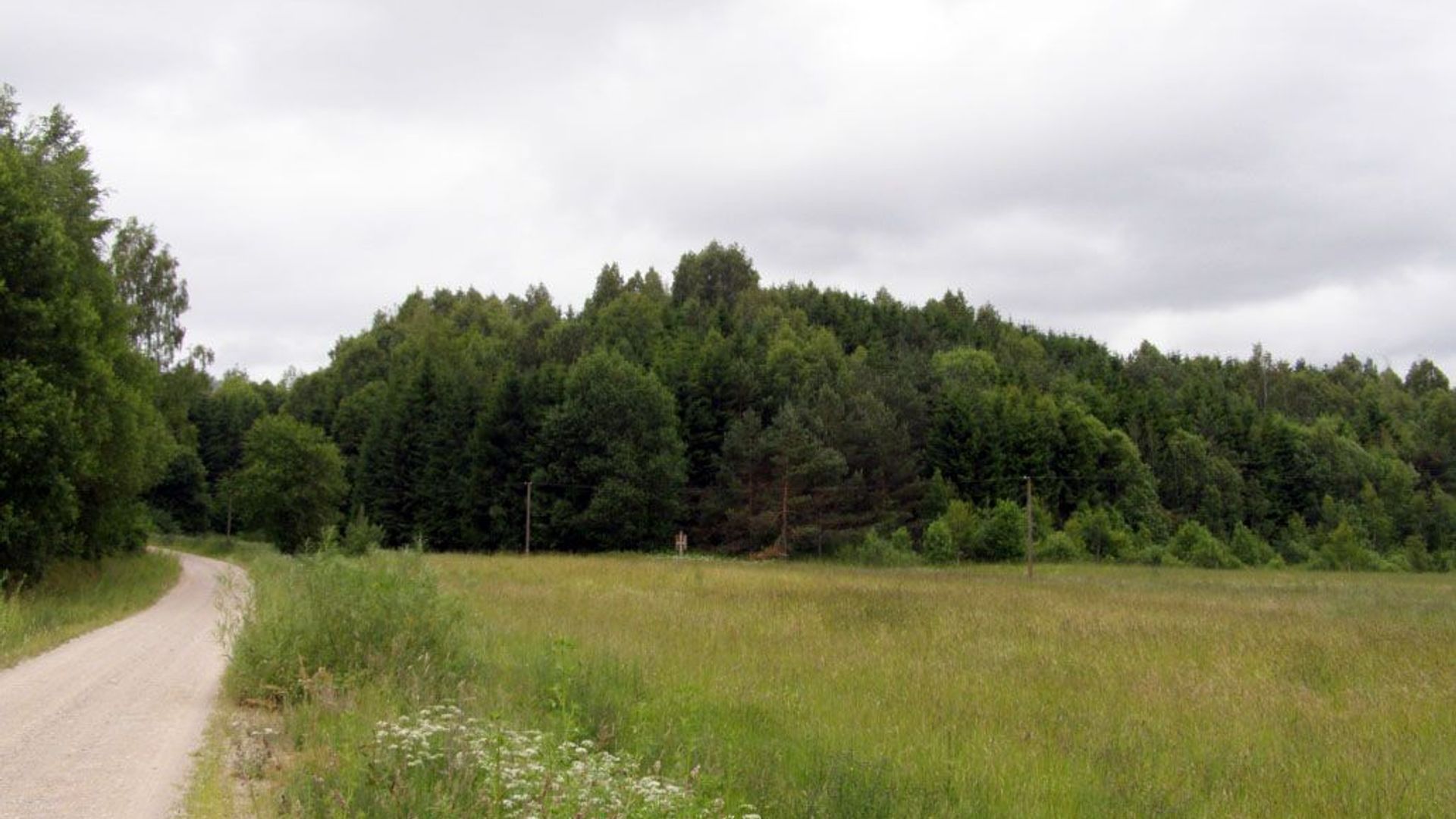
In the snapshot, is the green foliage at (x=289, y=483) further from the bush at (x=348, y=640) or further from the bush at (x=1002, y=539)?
the bush at (x=348, y=640)

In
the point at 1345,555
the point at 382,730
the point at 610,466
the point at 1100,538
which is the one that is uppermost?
the point at 610,466

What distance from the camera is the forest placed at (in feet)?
76.4

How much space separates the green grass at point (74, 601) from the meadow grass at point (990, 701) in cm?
659

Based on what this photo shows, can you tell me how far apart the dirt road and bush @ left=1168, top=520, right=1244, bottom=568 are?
67.8m

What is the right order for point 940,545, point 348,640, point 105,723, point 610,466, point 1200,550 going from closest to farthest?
point 105,723 → point 348,640 → point 940,545 → point 610,466 → point 1200,550

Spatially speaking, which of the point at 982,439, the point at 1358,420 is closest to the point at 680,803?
the point at 982,439

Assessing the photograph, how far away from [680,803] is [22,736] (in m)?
6.60

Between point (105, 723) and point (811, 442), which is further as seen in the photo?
point (811, 442)

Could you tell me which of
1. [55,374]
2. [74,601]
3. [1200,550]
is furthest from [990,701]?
[1200,550]

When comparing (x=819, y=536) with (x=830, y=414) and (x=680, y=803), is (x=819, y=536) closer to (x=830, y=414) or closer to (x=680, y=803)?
(x=830, y=414)

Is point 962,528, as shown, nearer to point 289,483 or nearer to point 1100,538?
point 1100,538

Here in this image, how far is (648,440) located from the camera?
65.6 metres

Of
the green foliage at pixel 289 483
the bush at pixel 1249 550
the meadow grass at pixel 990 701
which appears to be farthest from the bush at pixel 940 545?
the meadow grass at pixel 990 701

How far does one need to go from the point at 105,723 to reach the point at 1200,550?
7241 cm
